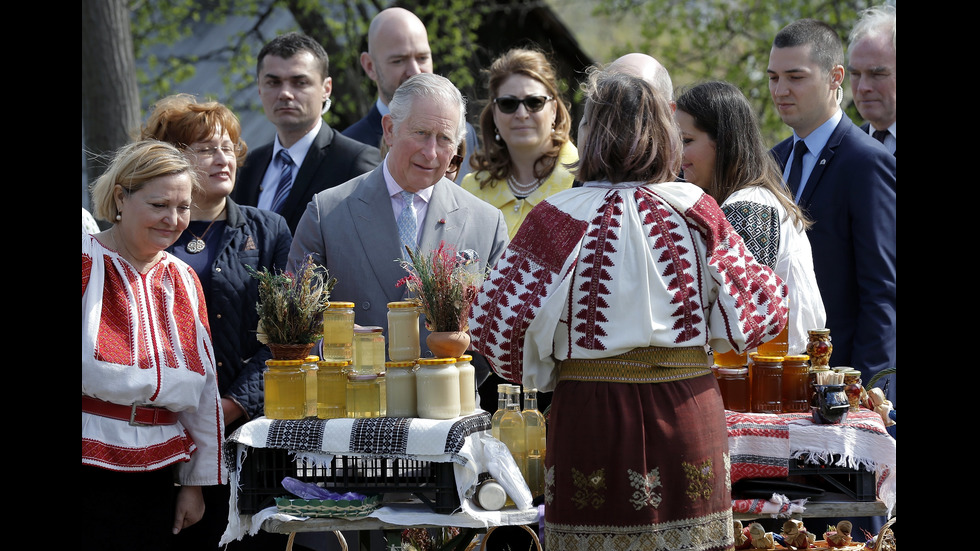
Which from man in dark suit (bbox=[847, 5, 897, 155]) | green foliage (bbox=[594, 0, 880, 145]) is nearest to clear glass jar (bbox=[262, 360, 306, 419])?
man in dark suit (bbox=[847, 5, 897, 155])

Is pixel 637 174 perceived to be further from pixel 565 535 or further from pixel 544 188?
pixel 544 188

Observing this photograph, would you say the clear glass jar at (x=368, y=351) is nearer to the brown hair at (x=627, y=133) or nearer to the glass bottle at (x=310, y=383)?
the glass bottle at (x=310, y=383)

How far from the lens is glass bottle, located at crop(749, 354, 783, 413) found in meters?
3.20

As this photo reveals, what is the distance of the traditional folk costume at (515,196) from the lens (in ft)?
14.8

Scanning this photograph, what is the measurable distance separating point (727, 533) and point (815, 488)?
1.41 feet

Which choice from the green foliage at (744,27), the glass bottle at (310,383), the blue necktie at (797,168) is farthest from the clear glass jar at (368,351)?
the green foliage at (744,27)

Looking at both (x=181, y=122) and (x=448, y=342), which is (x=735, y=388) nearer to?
(x=448, y=342)

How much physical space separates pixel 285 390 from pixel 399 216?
91 centimetres

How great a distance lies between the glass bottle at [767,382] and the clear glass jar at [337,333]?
Result: 1.30 meters

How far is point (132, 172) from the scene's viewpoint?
3346mm

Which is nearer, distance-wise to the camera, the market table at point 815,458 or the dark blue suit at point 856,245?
the market table at point 815,458

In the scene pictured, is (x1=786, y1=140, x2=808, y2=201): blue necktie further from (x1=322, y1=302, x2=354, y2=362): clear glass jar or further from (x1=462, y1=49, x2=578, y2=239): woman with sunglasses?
(x1=322, y1=302, x2=354, y2=362): clear glass jar

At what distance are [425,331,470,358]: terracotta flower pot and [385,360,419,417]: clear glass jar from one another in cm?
11

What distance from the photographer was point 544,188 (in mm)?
4531
